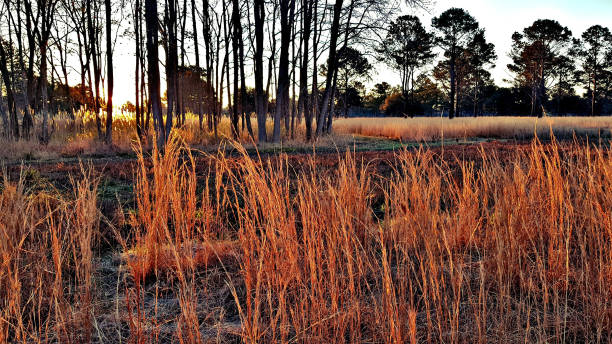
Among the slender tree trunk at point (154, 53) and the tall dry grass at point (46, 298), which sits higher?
the slender tree trunk at point (154, 53)

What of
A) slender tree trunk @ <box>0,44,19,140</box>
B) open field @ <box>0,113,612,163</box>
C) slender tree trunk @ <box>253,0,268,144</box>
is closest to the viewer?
open field @ <box>0,113,612,163</box>

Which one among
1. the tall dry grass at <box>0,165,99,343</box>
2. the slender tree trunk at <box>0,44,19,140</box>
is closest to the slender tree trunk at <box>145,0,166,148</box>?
the slender tree trunk at <box>0,44,19,140</box>

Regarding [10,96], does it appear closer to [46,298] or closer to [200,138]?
[200,138]

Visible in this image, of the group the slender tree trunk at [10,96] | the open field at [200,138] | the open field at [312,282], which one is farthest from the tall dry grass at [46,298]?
the slender tree trunk at [10,96]

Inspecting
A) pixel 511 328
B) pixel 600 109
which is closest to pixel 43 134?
pixel 511 328

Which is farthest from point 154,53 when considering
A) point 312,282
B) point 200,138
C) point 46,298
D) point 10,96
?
point 312,282

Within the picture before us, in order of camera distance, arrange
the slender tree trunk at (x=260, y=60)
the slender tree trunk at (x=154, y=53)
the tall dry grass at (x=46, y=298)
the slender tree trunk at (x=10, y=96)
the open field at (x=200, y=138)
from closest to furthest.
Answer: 1. the tall dry grass at (x=46, y=298)
2. the slender tree trunk at (x=154, y=53)
3. the open field at (x=200, y=138)
4. the slender tree trunk at (x=10, y=96)
5. the slender tree trunk at (x=260, y=60)

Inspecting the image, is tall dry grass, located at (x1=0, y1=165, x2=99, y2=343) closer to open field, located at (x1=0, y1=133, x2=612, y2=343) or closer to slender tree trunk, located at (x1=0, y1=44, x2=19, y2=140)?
open field, located at (x1=0, y1=133, x2=612, y2=343)

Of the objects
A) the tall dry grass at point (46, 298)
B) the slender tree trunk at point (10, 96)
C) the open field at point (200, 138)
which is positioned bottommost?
the tall dry grass at point (46, 298)

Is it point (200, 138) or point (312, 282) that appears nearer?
point (312, 282)

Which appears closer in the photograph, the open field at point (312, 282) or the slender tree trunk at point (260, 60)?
the open field at point (312, 282)

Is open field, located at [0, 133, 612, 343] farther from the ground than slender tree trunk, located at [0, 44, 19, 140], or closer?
closer

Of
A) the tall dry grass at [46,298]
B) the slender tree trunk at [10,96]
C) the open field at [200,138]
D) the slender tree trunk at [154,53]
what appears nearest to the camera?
the tall dry grass at [46,298]

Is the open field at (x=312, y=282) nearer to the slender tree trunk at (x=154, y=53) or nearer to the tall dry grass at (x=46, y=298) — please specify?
the tall dry grass at (x=46, y=298)
